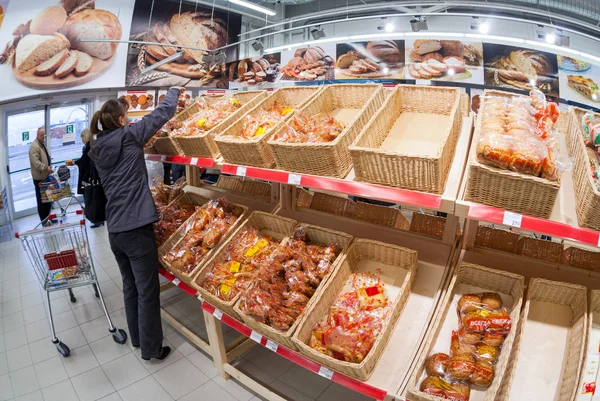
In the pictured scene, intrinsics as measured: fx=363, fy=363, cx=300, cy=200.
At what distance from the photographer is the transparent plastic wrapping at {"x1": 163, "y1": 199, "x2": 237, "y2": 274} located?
108 inches

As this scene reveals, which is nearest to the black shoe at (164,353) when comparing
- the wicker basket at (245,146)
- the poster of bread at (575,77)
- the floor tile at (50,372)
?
the floor tile at (50,372)

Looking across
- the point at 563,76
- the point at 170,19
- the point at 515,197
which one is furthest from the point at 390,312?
the point at 170,19

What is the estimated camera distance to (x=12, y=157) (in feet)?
27.1

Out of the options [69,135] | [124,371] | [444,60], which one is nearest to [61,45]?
[69,135]

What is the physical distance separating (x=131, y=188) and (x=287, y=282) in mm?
1355

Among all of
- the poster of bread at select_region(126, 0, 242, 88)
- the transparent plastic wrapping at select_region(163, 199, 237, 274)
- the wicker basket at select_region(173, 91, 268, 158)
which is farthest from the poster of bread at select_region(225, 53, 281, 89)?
the transparent plastic wrapping at select_region(163, 199, 237, 274)

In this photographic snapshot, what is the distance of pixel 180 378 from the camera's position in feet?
9.22

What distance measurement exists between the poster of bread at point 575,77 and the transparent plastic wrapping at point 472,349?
6491mm

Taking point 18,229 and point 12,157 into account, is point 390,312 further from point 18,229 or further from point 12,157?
point 12,157

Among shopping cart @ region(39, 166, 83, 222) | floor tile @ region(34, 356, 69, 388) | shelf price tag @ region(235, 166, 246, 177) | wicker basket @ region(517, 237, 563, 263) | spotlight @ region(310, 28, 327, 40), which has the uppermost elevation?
spotlight @ region(310, 28, 327, 40)

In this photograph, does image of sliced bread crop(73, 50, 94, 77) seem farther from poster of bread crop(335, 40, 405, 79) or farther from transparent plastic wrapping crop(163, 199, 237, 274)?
transparent plastic wrapping crop(163, 199, 237, 274)

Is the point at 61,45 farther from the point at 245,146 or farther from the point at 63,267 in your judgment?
the point at 245,146

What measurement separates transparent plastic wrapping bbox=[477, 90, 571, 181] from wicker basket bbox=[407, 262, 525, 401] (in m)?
0.67

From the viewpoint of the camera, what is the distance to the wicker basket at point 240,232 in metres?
2.24
